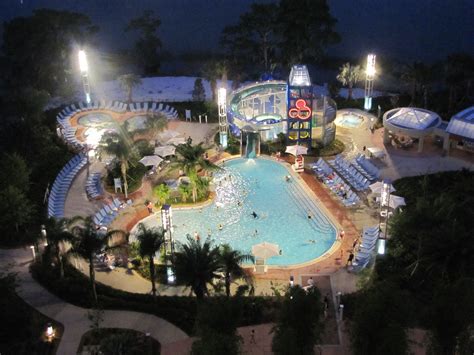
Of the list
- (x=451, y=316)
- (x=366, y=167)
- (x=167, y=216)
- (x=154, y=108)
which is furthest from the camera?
(x=154, y=108)

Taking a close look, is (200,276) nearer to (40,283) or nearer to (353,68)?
(40,283)

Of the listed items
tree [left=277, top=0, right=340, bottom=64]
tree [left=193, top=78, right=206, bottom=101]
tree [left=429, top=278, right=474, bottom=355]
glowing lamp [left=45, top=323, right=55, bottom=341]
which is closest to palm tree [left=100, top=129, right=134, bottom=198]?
glowing lamp [left=45, top=323, right=55, bottom=341]

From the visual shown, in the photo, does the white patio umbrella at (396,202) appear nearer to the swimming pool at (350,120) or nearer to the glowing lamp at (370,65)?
the swimming pool at (350,120)

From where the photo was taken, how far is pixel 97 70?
7050 centimetres

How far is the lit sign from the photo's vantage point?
152ft

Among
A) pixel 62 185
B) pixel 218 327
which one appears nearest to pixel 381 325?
pixel 218 327

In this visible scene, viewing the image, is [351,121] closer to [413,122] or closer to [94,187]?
[413,122]

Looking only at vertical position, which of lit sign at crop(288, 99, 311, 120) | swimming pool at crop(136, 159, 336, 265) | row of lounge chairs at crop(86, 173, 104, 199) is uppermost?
lit sign at crop(288, 99, 311, 120)

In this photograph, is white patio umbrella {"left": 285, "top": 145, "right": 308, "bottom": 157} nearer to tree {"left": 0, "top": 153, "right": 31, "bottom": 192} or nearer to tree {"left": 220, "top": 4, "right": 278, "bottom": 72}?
tree {"left": 0, "top": 153, "right": 31, "bottom": 192}

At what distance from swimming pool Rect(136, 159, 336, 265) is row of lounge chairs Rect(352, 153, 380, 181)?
495 centimetres

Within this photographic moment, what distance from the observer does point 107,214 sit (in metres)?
38.5

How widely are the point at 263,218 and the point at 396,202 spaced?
840cm

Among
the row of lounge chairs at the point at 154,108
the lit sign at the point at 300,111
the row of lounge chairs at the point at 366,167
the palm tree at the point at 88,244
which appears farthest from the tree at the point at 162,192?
the row of lounge chairs at the point at 154,108

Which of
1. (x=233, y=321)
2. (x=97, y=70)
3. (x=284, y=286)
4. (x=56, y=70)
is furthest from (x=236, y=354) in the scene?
(x=97, y=70)
